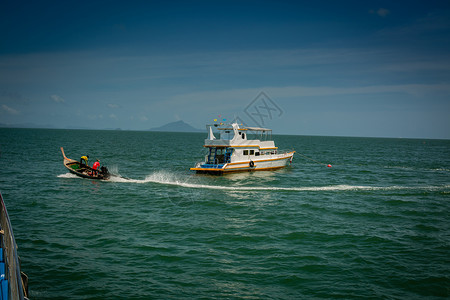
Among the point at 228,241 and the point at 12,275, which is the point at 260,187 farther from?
the point at 12,275

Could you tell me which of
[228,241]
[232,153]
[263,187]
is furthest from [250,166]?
[228,241]

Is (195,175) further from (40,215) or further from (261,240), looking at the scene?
(261,240)

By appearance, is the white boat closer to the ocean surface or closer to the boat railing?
the ocean surface

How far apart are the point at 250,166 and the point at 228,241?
894 inches

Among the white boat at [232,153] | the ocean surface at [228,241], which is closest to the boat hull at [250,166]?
the white boat at [232,153]

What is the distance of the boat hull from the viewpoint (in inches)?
1340

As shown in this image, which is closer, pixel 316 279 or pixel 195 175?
pixel 316 279

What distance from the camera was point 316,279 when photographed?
11.1 metres

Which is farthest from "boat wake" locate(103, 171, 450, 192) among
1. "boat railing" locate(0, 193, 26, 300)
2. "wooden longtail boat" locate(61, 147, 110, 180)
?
"boat railing" locate(0, 193, 26, 300)

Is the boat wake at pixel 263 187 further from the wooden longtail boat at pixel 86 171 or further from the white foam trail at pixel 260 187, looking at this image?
the wooden longtail boat at pixel 86 171

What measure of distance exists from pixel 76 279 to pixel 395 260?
41.5 feet

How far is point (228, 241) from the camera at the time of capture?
14.6 m

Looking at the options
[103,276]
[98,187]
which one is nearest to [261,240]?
[103,276]

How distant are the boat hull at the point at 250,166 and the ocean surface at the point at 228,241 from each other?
645cm
